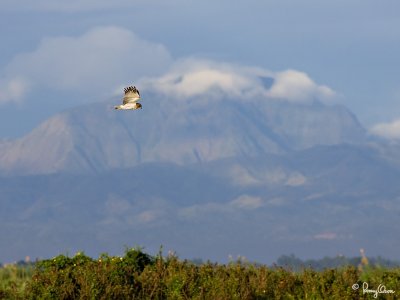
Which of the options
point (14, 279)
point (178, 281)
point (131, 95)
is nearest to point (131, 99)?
point (131, 95)

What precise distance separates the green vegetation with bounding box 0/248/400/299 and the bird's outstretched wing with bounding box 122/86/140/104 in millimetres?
4506

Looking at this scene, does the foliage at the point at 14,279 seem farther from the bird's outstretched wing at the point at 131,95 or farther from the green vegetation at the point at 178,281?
the bird's outstretched wing at the point at 131,95

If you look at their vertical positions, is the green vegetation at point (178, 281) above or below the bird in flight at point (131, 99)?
below

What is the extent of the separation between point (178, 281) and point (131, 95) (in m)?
4.95

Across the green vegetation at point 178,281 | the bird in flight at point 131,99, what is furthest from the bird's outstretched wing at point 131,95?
the green vegetation at point 178,281

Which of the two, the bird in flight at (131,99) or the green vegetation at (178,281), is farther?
the green vegetation at (178,281)

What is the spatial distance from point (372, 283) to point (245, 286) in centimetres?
315

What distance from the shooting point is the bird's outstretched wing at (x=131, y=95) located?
19.1m

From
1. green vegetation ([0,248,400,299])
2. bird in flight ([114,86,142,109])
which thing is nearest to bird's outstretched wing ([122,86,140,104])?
bird in flight ([114,86,142,109])

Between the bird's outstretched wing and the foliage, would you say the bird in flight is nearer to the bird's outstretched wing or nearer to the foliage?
the bird's outstretched wing

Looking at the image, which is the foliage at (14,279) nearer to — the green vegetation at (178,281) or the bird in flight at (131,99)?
the green vegetation at (178,281)

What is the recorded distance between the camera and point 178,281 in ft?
72.6

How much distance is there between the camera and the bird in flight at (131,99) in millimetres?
18688

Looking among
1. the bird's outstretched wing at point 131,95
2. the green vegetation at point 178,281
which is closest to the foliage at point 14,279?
the green vegetation at point 178,281
